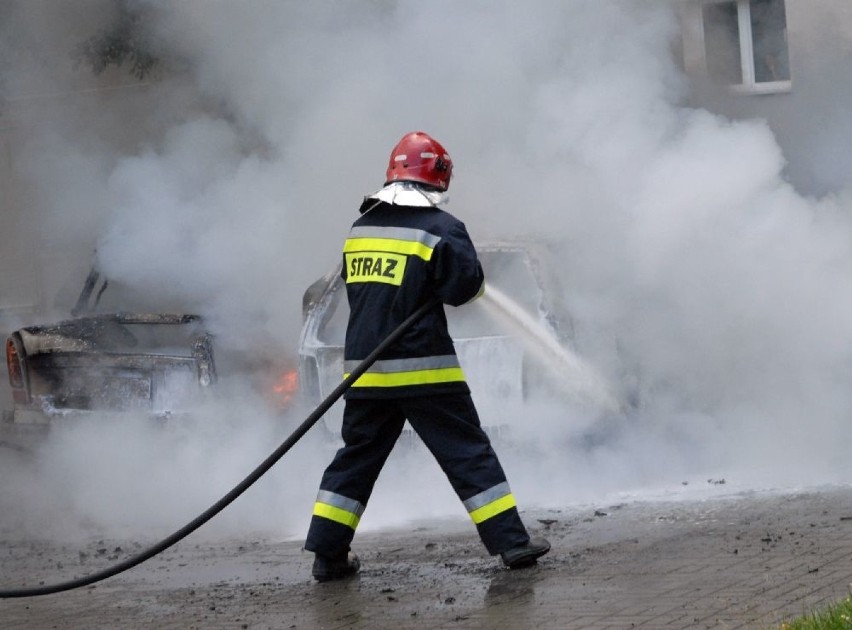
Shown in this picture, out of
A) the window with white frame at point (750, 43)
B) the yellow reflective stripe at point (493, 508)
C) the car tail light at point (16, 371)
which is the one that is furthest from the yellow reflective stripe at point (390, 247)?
the window with white frame at point (750, 43)

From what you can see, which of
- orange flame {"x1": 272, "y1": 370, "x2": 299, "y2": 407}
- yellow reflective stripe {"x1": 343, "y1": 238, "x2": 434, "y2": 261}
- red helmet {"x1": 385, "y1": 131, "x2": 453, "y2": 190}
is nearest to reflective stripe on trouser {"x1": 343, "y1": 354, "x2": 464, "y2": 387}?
yellow reflective stripe {"x1": 343, "y1": 238, "x2": 434, "y2": 261}

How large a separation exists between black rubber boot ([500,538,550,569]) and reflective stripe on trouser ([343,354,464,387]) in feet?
2.12

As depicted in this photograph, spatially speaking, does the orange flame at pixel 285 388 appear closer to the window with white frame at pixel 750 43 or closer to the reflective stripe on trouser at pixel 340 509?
the reflective stripe on trouser at pixel 340 509

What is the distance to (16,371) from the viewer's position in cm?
849

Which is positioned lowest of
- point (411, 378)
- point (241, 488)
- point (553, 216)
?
point (241, 488)

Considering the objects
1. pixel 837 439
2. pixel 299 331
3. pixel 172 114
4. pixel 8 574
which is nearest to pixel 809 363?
pixel 837 439

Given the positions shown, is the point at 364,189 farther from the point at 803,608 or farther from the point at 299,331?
the point at 803,608

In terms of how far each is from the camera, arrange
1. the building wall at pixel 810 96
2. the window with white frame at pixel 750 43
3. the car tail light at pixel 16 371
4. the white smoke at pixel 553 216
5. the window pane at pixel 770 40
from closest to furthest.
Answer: the white smoke at pixel 553 216
the car tail light at pixel 16 371
the building wall at pixel 810 96
the window with white frame at pixel 750 43
the window pane at pixel 770 40

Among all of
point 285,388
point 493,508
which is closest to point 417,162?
point 493,508

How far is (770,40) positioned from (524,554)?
7.75 metres

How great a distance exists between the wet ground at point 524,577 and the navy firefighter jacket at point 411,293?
723 millimetres

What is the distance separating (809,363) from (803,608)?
371cm

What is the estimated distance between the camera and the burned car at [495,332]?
7.23m

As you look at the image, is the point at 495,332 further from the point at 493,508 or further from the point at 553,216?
the point at 493,508
